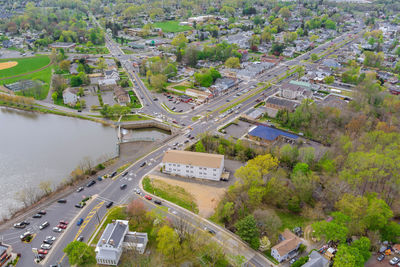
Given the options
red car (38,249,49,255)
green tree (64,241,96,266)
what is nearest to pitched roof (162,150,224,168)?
green tree (64,241,96,266)

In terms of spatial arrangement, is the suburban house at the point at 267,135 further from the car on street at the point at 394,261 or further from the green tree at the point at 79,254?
the green tree at the point at 79,254

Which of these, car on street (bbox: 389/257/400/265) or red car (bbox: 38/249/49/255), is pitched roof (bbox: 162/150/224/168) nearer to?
red car (bbox: 38/249/49/255)

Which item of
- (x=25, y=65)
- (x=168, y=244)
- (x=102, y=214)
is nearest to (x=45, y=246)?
(x=102, y=214)

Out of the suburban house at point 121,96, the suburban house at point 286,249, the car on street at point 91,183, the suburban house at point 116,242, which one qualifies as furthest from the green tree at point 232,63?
the suburban house at point 116,242

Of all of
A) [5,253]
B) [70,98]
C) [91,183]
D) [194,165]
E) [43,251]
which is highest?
[70,98]

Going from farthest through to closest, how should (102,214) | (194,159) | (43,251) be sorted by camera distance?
(194,159), (102,214), (43,251)

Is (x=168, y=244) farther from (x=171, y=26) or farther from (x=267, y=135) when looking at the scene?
(x=171, y=26)
